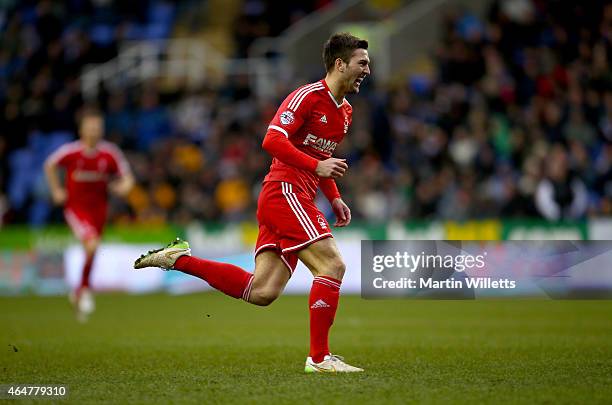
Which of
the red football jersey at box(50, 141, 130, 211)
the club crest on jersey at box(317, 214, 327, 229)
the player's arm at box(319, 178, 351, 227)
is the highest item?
the red football jersey at box(50, 141, 130, 211)

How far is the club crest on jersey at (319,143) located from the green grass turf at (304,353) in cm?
162

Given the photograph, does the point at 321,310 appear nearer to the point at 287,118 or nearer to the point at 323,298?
the point at 323,298

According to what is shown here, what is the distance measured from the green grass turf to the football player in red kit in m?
A: 0.57

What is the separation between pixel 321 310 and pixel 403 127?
13.5 m

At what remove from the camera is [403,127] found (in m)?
20.9

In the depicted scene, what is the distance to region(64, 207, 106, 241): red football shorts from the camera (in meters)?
14.4

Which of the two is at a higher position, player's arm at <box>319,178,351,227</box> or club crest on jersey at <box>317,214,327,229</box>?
player's arm at <box>319,178,351,227</box>

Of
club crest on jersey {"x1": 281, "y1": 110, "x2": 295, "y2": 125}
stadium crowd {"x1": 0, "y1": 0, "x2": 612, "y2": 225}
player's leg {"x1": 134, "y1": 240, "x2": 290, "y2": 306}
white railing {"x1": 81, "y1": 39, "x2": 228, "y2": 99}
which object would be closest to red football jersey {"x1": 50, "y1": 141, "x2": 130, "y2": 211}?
stadium crowd {"x1": 0, "y1": 0, "x2": 612, "y2": 225}

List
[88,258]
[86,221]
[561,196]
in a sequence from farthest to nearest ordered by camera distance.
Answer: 1. [561,196]
2. [86,221]
3. [88,258]

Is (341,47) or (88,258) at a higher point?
(341,47)

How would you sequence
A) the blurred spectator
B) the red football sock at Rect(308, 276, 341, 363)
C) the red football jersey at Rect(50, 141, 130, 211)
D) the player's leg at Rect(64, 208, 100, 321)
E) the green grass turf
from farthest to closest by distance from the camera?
the blurred spectator < the red football jersey at Rect(50, 141, 130, 211) < the player's leg at Rect(64, 208, 100, 321) < the red football sock at Rect(308, 276, 341, 363) < the green grass turf

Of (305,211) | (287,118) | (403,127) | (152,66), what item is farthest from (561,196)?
(287,118)

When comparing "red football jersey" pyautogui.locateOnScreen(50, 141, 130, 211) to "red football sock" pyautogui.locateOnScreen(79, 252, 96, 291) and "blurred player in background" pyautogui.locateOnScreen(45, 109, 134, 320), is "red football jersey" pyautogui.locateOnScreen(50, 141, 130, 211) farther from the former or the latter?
"red football sock" pyautogui.locateOnScreen(79, 252, 96, 291)

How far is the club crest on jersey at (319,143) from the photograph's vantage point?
311 inches
